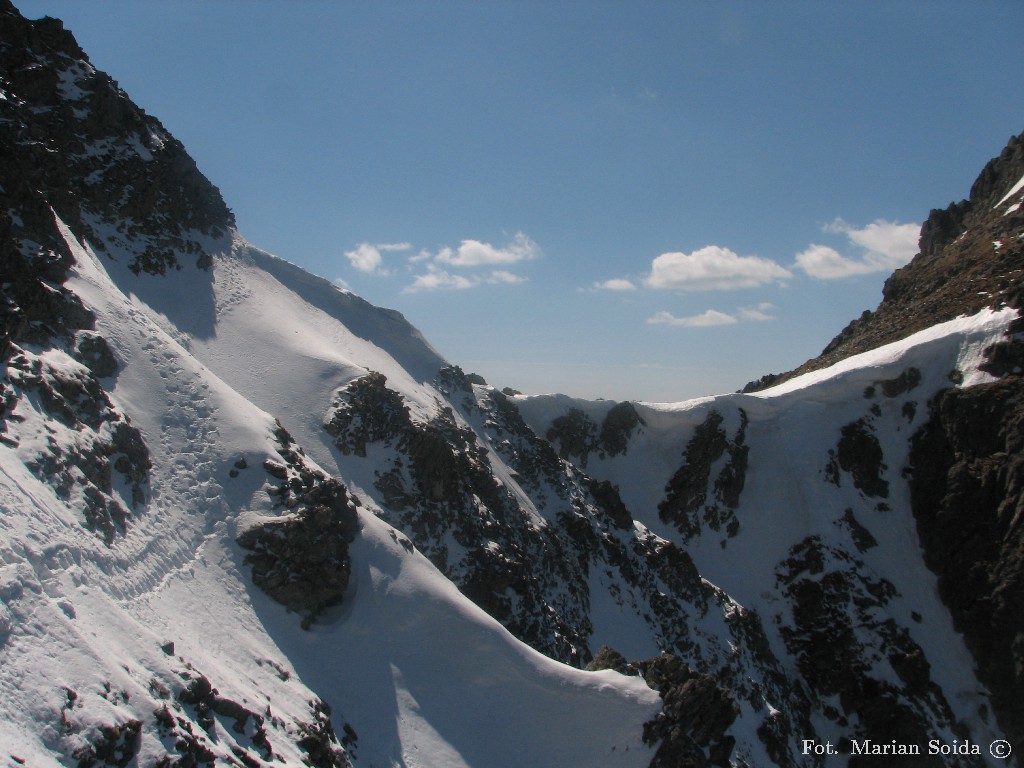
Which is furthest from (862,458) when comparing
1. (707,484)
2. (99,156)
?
(99,156)

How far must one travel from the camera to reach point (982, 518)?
152ft

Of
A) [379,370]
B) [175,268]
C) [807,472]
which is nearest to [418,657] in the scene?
[379,370]

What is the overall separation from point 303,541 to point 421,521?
9683 mm

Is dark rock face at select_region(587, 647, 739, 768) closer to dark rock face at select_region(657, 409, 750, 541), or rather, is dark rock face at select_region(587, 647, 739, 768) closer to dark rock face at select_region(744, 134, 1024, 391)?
dark rock face at select_region(657, 409, 750, 541)

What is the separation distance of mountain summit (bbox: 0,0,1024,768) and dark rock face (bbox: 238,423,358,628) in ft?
0.43

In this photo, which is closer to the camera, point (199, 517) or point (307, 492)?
point (199, 517)

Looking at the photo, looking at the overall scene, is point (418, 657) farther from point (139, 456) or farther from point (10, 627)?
point (10, 627)

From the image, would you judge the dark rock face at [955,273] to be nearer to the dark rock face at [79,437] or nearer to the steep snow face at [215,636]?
the steep snow face at [215,636]

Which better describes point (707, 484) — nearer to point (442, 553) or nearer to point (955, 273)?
point (442, 553)

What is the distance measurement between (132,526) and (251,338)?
2063 centimetres

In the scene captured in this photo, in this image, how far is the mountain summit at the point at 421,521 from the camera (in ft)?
72.3

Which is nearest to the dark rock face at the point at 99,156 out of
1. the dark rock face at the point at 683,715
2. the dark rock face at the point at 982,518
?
the dark rock face at the point at 683,715

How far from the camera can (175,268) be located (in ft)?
148

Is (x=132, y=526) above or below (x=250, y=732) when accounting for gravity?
above
